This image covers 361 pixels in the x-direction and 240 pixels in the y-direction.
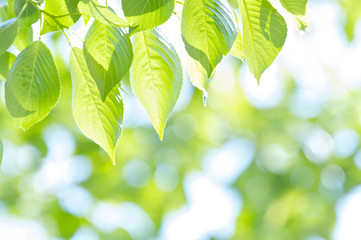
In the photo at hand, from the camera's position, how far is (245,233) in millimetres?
3475

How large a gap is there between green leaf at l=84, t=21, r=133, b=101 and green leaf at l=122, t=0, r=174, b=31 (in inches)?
0.9

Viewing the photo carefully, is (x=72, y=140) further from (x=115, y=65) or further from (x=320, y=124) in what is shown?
(x=115, y=65)

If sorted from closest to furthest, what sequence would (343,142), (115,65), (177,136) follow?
(115,65)
(177,136)
(343,142)

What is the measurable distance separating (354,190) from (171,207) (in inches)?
50.6

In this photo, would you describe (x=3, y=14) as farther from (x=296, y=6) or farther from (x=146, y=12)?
(x=296, y=6)

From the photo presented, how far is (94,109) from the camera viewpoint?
57 centimetres

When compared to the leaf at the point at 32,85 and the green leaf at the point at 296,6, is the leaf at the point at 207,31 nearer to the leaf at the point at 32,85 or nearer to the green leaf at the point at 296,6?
the green leaf at the point at 296,6

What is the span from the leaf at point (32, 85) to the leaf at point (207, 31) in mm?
171

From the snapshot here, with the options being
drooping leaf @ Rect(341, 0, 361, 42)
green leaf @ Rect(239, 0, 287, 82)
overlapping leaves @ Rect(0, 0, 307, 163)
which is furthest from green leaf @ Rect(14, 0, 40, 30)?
drooping leaf @ Rect(341, 0, 361, 42)

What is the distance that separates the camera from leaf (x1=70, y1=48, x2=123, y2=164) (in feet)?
1.84

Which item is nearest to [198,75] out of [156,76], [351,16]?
[156,76]

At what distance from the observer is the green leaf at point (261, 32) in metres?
0.52

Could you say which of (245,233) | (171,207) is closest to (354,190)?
(245,233)

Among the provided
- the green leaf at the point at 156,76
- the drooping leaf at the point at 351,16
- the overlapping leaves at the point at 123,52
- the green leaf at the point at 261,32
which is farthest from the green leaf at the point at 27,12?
the drooping leaf at the point at 351,16
